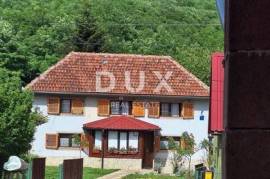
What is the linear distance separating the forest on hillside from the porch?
44.2 feet

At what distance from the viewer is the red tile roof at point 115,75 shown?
46.0m

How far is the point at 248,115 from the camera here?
9.95 ft

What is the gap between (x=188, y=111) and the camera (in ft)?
150

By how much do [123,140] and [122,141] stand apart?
0.09 meters

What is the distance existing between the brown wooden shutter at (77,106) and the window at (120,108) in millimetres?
2007

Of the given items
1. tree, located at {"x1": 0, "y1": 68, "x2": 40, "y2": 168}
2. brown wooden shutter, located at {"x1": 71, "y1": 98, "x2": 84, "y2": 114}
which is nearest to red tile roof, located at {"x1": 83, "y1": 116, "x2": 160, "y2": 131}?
brown wooden shutter, located at {"x1": 71, "y1": 98, "x2": 84, "y2": 114}

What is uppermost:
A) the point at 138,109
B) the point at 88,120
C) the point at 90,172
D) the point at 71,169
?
the point at 138,109

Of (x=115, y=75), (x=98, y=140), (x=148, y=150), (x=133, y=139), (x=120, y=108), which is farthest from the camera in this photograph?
(x=115, y=75)

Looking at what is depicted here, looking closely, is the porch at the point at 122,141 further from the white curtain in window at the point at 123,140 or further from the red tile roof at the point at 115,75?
the red tile roof at the point at 115,75

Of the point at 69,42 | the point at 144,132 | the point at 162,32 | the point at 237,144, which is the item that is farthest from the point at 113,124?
the point at 162,32

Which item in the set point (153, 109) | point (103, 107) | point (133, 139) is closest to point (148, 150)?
point (133, 139)

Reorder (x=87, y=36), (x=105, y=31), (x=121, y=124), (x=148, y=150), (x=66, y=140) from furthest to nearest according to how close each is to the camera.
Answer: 1. (x=105, y=31)
2. (x=87, y=36)
3. (x=66, y=140)
4. (x=148, y=150)
5. (x=121, y=124)

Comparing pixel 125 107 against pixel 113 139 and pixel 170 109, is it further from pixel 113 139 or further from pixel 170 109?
pixel 170 109

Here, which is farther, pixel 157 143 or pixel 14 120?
pixel 157 143
